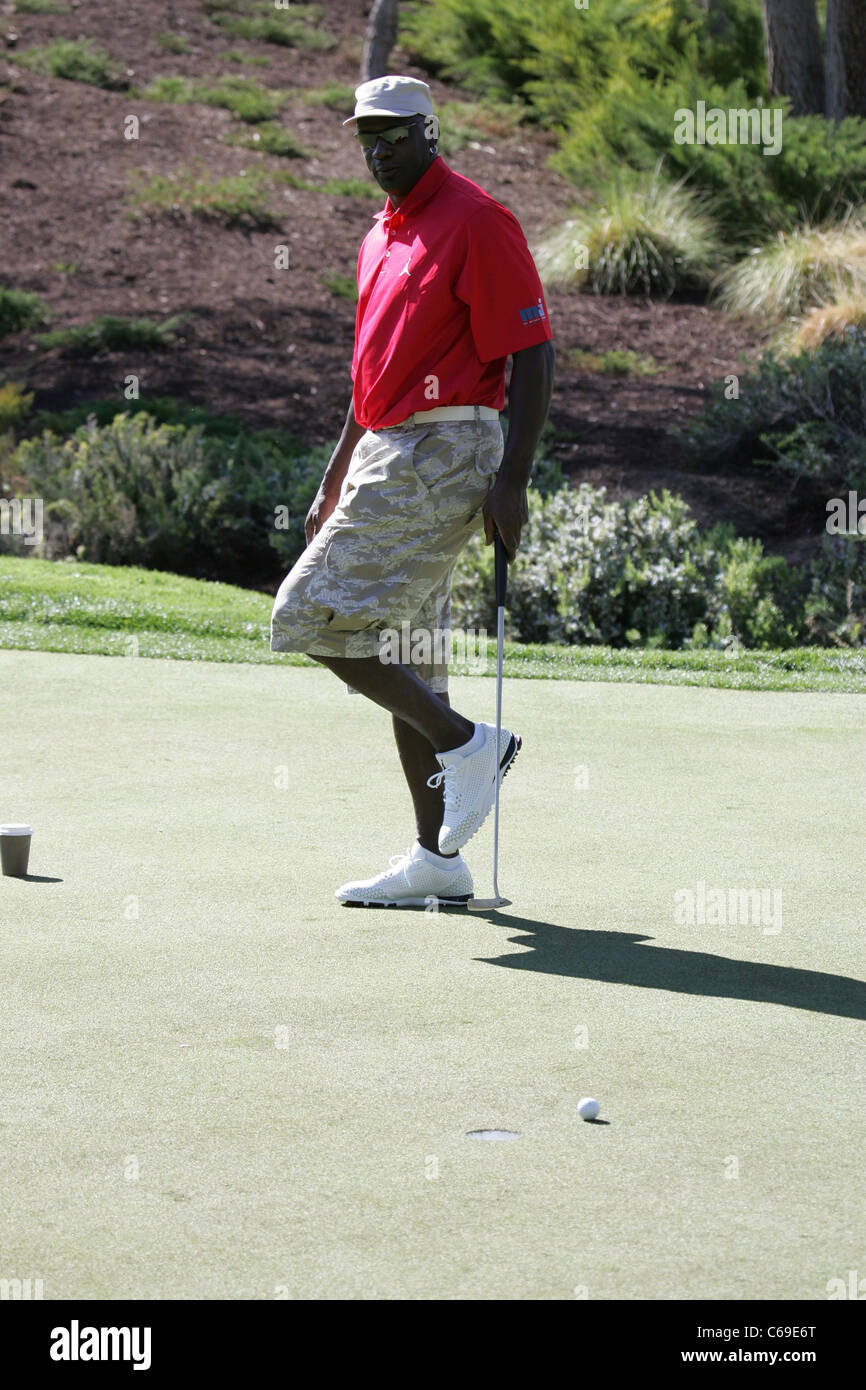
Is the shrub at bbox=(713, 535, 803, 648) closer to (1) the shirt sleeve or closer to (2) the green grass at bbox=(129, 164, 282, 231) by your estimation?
(1) the shirt sleeve

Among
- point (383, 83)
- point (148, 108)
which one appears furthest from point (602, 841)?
point (148, 108)

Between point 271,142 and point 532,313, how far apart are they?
19.7m

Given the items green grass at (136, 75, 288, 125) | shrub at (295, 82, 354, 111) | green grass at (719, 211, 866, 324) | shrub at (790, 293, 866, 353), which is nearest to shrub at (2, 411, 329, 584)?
shrub at (790, 293, 866, 353)

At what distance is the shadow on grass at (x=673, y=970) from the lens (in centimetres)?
409

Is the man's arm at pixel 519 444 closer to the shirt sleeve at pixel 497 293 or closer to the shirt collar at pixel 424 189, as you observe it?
the shirt sleeve at pixel 497 293

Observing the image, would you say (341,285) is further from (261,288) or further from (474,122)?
(474,122)

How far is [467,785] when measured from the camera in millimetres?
4980

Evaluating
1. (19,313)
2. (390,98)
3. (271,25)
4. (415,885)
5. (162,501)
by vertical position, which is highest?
(271,25)

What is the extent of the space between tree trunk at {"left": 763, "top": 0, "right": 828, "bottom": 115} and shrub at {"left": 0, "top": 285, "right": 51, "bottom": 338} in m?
8.95

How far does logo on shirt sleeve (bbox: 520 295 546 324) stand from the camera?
4.70 m

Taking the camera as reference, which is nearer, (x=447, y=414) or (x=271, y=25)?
(x=447, y=414)

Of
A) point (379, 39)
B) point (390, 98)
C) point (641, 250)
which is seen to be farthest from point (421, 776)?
point (379, 39)

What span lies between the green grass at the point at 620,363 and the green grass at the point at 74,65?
11.1 metres

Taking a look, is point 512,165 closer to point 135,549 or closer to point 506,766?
point 135,549
